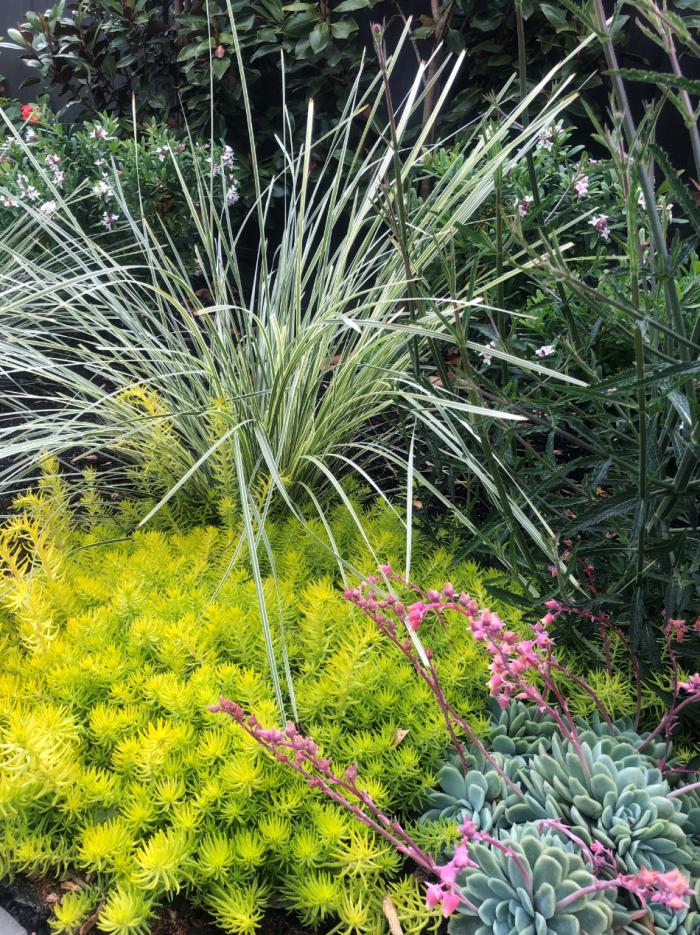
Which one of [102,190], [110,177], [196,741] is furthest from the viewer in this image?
[110,177]

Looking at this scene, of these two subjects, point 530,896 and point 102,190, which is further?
point 102,190

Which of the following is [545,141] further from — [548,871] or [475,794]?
[548,871]

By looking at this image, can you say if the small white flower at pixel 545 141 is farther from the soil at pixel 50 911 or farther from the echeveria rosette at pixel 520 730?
the soil at pixel 50 911

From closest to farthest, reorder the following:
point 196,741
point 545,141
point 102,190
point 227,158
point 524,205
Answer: point 196,741, point 524,205, point 545,141, point 102,190, point 227,158

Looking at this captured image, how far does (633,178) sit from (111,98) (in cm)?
342

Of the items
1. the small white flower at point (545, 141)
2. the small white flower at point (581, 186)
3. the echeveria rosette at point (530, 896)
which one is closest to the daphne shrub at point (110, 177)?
the small white flower at point (545, 141)

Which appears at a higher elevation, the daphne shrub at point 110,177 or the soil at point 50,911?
the daphne shrub at point 110,177

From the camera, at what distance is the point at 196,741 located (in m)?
1.07

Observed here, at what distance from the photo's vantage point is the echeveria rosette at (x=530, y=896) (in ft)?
2.78

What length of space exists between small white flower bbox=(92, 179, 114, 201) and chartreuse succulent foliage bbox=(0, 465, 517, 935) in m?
1.44

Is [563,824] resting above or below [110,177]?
below

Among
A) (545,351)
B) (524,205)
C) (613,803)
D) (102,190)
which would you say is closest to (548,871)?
(613,803)

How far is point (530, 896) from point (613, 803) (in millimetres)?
186

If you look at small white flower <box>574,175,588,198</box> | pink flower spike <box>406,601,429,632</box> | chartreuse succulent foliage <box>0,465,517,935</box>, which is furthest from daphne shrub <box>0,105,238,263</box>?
pink flower spike <box>406,601,429,632</box>
